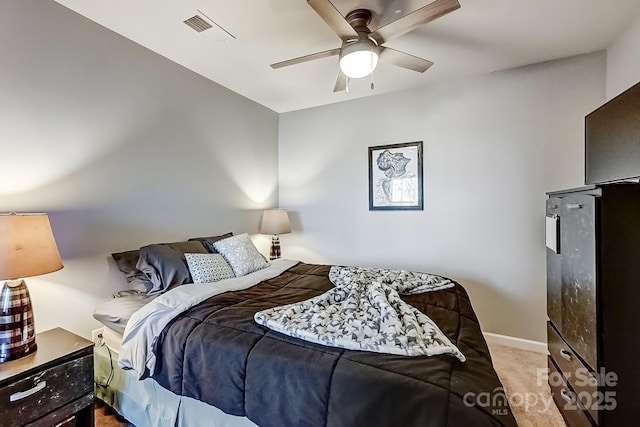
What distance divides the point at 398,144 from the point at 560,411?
2563mm

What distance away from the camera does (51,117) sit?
1.87 meters

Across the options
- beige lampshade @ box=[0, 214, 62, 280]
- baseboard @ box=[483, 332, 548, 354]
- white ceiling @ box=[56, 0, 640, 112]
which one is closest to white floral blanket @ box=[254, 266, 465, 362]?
beige lampshade @ box=[0, 214, 62, 280]

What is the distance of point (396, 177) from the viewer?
3.34 meters

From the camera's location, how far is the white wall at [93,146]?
1750mm

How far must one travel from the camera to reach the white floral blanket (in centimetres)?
120

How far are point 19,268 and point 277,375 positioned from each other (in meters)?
1.25

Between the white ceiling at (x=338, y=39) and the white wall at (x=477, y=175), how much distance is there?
27 centimetres

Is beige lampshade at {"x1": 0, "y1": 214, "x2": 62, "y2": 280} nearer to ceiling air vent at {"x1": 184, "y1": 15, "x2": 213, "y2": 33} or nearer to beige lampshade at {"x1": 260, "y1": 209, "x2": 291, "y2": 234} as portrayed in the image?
ceiling air vent at {"x1": 184, "y1": 15, "x2": 213, "y2": 33}

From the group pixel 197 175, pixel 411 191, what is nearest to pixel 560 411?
pixel 411 191

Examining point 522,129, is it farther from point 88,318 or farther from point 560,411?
point 88,318

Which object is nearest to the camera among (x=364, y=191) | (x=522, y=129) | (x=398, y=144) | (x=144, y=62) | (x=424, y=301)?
(x=424, y=301)

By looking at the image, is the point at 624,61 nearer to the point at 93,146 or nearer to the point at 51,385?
the point at 93,146

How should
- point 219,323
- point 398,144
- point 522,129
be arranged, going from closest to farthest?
point 219,323 → point 522,129 → point 398,144

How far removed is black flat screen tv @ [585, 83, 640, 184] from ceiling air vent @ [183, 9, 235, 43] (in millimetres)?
2539
